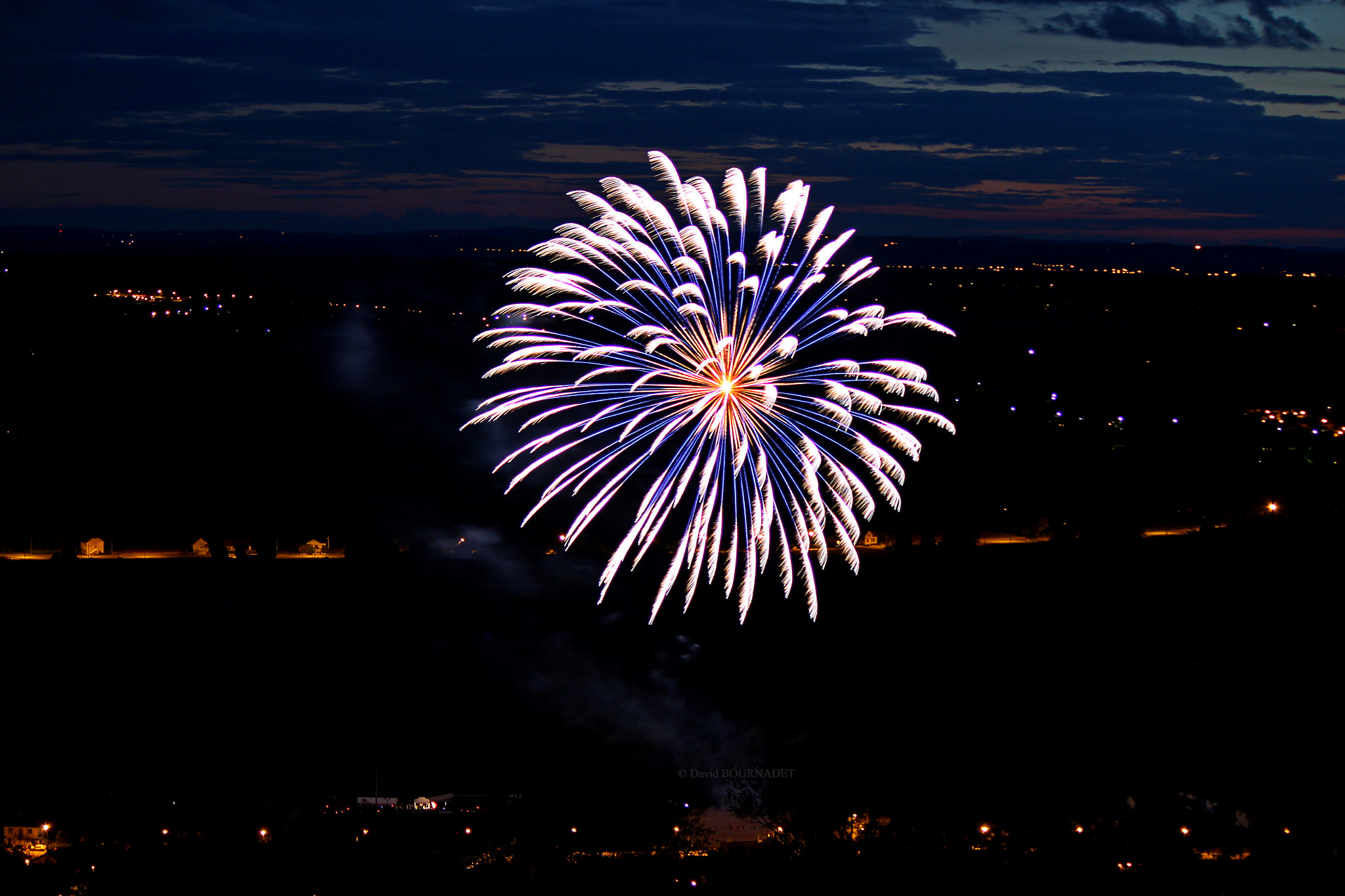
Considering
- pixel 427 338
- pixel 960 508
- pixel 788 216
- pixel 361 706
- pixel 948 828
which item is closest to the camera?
pixel 788 216

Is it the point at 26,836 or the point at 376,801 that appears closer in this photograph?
the point at 26,836

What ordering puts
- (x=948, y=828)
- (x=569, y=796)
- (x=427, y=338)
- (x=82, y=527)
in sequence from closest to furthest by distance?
1. (x=948, y=828)
2. (x=569, y=796)
3. (x=82, y=527)
4. (x=427, y=338)

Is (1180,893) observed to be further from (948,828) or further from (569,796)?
(569,796)

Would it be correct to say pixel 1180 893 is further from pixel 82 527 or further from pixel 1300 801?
pixel 82 527

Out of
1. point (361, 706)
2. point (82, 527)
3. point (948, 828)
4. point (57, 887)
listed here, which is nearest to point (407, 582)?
point (361, 706)

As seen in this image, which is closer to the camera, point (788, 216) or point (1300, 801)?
point (788, 216)

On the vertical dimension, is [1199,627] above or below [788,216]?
below

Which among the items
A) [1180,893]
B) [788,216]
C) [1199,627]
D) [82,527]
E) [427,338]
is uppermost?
[788,216]

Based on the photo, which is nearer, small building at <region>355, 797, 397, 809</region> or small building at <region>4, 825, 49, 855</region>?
small building at <region>4, 825, 49, 855</region>

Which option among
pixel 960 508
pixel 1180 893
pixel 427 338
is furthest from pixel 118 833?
pixel 427 338

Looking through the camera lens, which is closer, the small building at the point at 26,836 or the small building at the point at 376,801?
the small building at the point at 26,836
